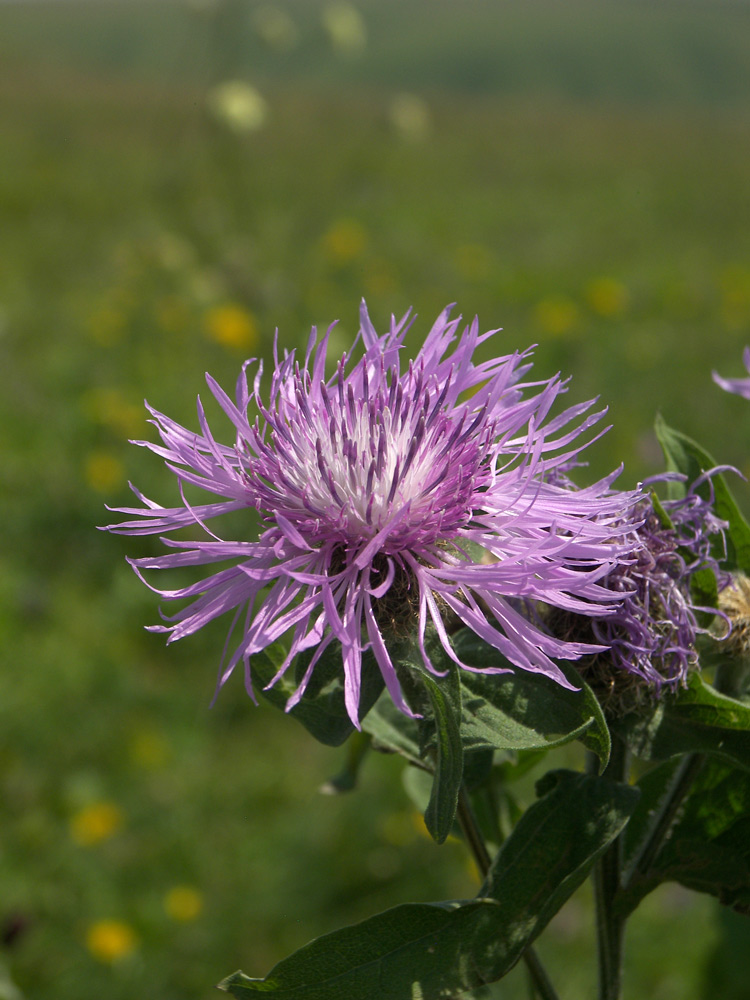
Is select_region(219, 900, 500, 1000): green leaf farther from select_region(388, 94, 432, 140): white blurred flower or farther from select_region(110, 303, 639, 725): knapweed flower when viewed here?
select_region(388, 94, 432, 140): white blurred flower

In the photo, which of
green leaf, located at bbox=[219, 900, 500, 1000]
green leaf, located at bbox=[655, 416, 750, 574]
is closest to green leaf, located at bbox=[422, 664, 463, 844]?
green leaf, located at bbox=[219, 900, 500, 1000]

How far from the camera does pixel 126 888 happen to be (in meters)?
3.20

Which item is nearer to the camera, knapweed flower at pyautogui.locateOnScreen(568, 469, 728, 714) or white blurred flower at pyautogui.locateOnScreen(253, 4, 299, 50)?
knapweed flower at pyautogui.locateOnScreen(568, 469, 728, 714)

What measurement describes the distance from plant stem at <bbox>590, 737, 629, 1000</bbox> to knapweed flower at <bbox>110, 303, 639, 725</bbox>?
33 cm

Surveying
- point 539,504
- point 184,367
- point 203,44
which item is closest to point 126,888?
point 539,504

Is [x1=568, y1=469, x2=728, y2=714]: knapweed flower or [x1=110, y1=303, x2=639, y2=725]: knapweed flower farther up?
[x1=110, y1=303, x2=639, y2=725]: knapweed flower

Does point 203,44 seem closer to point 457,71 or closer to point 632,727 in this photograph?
point 632,727

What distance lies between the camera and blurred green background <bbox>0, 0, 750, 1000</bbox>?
10.1ft

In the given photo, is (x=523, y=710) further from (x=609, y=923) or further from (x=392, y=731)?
(x=609, y=923)

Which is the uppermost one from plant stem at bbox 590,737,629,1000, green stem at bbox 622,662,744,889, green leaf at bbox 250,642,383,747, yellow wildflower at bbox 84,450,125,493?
yellow wildflower at bbox 84,450,125,493

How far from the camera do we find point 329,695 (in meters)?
1.12

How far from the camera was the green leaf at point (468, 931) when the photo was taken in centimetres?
102

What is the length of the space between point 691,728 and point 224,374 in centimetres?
463

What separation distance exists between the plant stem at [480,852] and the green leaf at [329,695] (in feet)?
0.60
